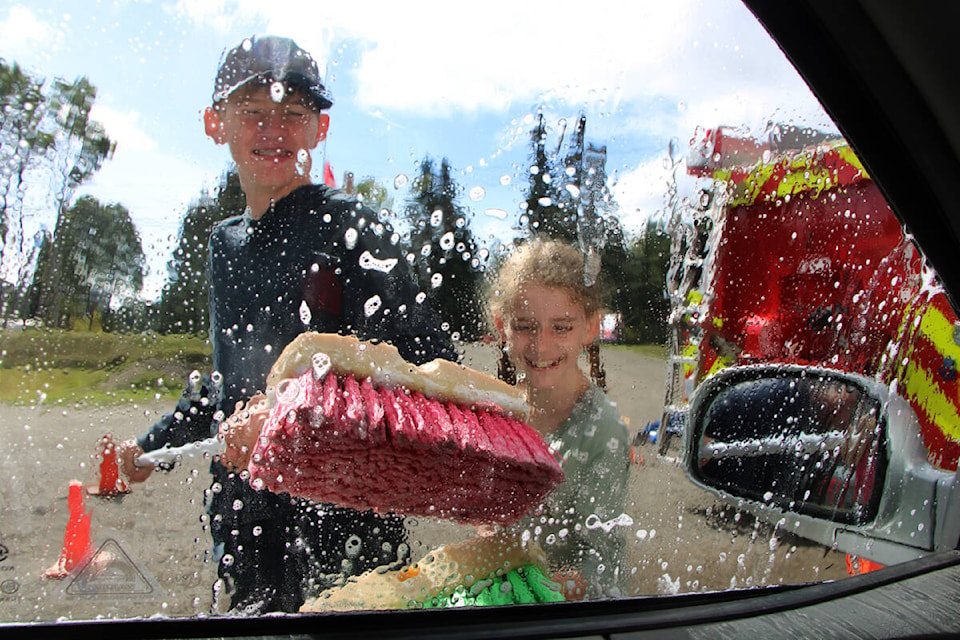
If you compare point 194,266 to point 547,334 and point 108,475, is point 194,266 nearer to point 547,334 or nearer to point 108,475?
A: point 108,475

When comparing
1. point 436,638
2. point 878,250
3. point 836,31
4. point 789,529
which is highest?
point 836,31

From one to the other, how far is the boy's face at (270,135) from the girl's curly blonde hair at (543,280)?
0.35m

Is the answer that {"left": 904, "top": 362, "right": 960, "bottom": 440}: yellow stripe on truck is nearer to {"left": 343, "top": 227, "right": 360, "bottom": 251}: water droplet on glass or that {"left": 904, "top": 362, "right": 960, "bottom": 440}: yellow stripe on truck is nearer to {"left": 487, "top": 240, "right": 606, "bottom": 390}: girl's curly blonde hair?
{"left": 487, "top": 240, "right": 606, "bottom": 390}: girl's curly blonde hair

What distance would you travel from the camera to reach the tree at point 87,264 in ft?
3.31

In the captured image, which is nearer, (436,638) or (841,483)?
(436,638)

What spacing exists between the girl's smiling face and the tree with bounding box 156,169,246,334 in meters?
0.45

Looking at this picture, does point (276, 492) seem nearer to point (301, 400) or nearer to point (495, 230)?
point (301, 400)

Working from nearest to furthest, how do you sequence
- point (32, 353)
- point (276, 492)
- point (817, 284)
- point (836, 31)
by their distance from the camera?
1. point (32, 353)
2. point (276, 492)
3. point (836, 31)
4. point (817, 284)

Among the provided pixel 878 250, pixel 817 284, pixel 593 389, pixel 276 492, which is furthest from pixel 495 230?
pixel 878 250

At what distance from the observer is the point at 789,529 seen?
5.56 feet

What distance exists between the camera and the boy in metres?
1.08

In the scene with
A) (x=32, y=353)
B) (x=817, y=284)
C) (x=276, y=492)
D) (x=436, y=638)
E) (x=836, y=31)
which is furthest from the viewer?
→ (x=817, y=284)

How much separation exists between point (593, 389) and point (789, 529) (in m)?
0.70

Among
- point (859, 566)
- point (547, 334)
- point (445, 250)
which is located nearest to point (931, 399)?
point (859, 566)
